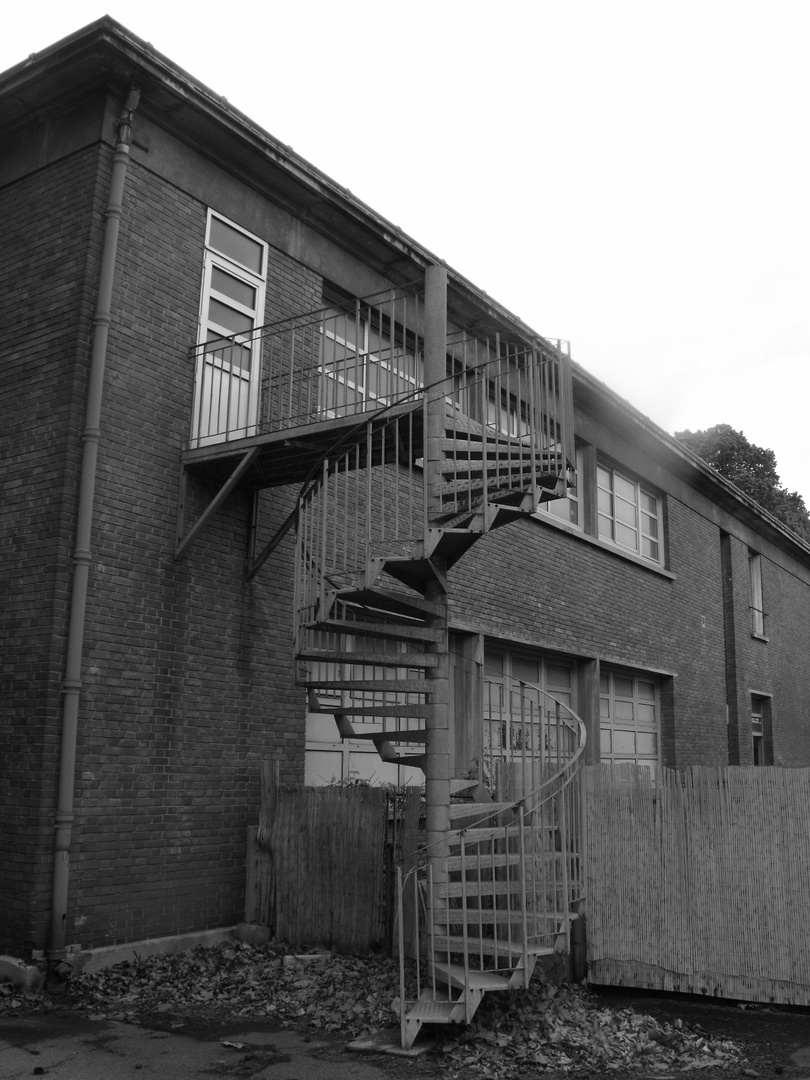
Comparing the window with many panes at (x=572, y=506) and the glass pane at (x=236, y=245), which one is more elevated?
the glass pane at (x=236, y=245)

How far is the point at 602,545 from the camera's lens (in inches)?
595

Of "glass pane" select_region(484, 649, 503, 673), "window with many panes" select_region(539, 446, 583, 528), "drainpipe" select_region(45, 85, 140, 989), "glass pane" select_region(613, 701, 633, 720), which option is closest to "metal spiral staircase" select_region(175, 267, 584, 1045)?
"drainpipe" select_region(45, 85, 140, 989)

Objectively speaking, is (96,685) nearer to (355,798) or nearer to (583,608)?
(355,798)

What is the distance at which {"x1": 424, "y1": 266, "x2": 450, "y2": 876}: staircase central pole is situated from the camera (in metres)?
7.44

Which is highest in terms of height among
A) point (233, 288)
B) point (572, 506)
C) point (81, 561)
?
point (233, 288)

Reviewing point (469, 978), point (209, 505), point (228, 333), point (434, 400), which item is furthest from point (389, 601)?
point (228, 333)

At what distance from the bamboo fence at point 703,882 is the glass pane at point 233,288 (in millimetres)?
5358

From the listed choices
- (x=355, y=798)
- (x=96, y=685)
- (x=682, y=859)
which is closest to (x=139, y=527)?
(x=96, y=685)

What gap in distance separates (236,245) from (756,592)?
15051 mm

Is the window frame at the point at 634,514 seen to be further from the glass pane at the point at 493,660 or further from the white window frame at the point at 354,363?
the white window frame at the point at 354,363

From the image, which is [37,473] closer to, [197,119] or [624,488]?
[197,119]

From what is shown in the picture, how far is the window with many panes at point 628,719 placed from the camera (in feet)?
49.3

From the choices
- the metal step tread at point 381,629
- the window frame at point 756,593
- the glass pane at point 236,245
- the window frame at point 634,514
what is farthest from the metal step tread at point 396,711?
the window frame at point 756,593

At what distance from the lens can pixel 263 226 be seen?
10195 millimetres
